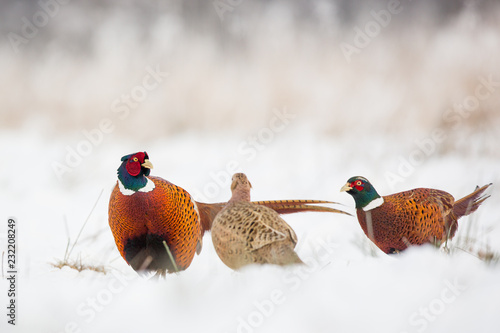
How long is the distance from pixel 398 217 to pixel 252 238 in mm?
619

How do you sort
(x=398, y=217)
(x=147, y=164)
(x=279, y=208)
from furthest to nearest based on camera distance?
(x=279, y=208)
(x=398, y=217)
(x=147, y=164)

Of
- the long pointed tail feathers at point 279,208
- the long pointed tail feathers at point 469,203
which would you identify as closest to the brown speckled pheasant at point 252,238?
the long pointed tail feathers at point 279,208

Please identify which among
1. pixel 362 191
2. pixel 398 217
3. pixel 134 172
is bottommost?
pixel 398 217

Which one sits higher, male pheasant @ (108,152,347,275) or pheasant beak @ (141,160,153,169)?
pheasant beak @ (141,160,153,169)

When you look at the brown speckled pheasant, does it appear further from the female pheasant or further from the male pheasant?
the female pheasant

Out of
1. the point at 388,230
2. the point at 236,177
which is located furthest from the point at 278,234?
the point at 388,230

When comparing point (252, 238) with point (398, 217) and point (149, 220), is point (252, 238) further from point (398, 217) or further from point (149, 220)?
point (398, 217)

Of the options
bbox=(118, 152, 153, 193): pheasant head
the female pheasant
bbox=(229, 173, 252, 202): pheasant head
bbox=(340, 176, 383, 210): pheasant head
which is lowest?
the female pheasant

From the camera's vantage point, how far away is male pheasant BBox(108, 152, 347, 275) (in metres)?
1.93

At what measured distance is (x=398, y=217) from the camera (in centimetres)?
206

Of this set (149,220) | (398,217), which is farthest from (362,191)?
(149,220)

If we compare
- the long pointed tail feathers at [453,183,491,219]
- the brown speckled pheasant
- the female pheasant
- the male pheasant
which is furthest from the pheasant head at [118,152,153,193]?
the long pointed tail feathers at [453,183,491,219]

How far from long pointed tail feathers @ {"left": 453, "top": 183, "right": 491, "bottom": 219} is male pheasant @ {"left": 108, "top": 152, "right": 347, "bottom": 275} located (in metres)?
1.08

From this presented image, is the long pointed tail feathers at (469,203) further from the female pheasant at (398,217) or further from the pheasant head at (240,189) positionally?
the pheasant head at (240,189)
